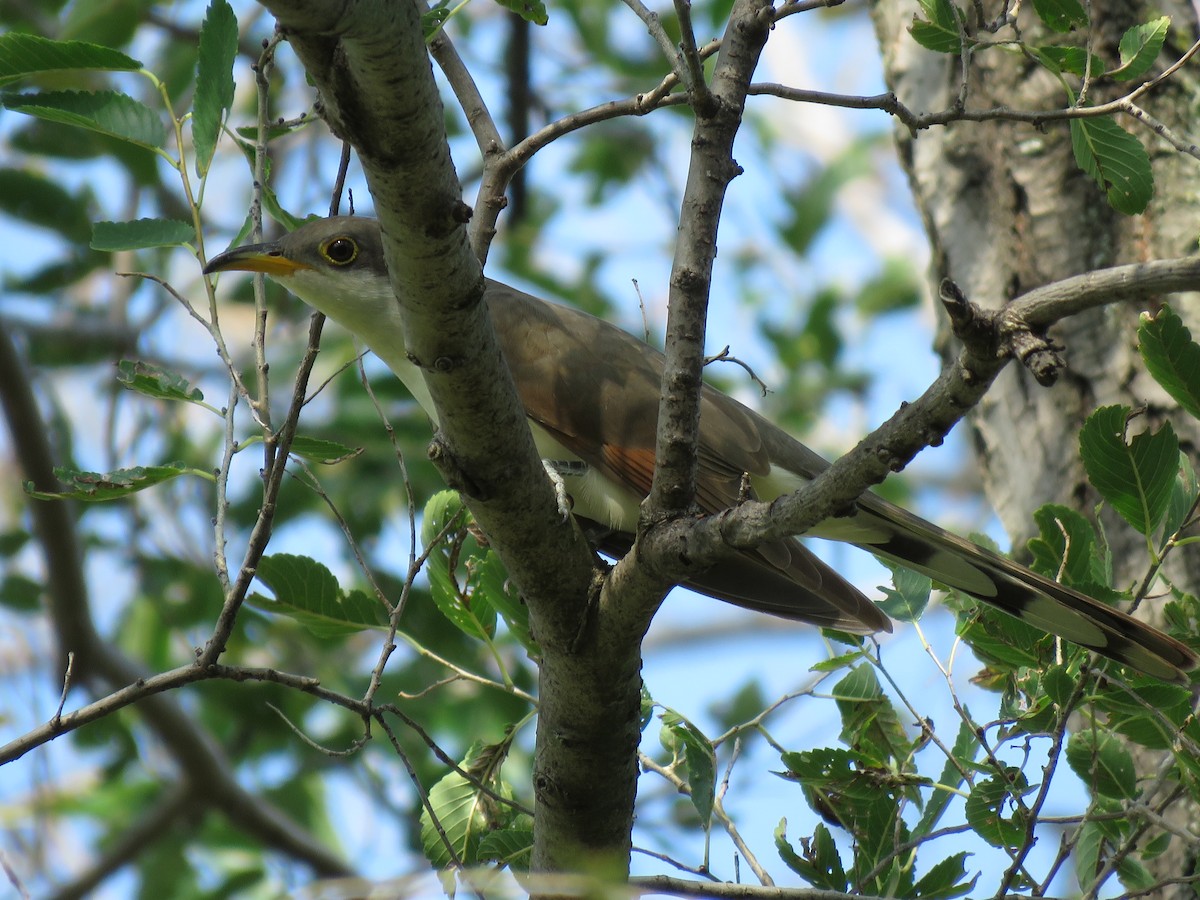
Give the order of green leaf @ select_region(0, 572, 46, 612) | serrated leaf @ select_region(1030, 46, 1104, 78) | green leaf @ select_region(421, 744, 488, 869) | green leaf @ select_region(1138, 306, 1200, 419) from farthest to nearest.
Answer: green leaf @ select_region(0, 572, 46, 612)
green leaf @ select_region(421, 744, 488, 869)
serrated leaf @ select_region(1030, 46, 1104, 78)
green leaf @ select_region(1138, 306, 1200, 419)

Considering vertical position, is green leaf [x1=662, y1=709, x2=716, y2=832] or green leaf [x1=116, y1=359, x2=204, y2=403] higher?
green leaf [x1=116, y1=359, x2=204, y2=403]

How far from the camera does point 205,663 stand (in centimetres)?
235

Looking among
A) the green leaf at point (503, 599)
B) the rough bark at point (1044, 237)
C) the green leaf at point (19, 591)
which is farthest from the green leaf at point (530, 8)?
the green leaf at point (19, 591)

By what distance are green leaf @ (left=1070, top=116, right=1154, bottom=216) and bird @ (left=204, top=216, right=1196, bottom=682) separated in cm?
102

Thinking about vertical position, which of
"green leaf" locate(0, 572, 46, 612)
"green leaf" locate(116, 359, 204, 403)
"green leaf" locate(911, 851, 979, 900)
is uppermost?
"green leaf" locate(0, 572, 46, 612)

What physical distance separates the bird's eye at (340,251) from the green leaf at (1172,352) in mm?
2499

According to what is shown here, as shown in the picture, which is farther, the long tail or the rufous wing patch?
the rufous wing patch

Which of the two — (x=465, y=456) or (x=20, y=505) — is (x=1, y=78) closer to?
(x=465, y=456)

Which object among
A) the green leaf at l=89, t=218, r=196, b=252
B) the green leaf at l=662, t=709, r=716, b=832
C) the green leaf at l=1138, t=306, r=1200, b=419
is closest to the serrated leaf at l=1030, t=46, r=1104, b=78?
the green leaf at l=1138, t=306, r=1200, b=419

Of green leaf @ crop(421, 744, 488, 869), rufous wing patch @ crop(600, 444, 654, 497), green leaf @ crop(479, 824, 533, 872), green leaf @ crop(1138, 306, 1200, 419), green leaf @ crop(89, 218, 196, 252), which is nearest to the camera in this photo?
green leaf @ crop(1138, 306, 1200, 419)

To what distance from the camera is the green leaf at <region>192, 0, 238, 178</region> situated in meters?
2.69

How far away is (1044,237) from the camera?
4195 mm

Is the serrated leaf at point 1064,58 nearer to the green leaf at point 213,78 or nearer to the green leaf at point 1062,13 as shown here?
the green leaf at point 1062,13

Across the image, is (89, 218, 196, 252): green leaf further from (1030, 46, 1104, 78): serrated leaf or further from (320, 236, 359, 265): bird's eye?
(1030, 46, 1104, 78): serrated leaf
